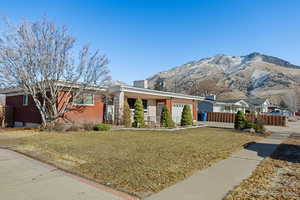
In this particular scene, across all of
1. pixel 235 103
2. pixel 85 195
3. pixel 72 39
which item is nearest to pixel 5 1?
pixel 72 39

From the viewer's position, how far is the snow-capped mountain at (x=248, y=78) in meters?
90.5

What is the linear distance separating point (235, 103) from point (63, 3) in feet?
98.8

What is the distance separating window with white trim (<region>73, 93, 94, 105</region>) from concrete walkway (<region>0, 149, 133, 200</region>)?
8858 mm

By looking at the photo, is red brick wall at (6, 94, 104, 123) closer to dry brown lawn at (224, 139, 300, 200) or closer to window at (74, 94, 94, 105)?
window at (74, 94, 94, 105)

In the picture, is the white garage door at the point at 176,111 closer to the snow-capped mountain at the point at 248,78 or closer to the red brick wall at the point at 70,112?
the red brick wall at the point at 70,112

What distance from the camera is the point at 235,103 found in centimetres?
3319

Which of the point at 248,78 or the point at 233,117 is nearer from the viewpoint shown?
the point at 233,117

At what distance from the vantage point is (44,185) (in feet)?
12.1

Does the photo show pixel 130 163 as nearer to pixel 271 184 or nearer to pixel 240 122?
pixel 271 184

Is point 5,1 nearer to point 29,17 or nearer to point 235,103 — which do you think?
point 29,17

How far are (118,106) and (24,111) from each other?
7.44m

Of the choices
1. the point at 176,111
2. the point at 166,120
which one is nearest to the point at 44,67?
the point at 166,120

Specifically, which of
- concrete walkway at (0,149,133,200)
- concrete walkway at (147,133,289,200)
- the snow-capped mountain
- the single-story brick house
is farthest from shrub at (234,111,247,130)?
the snow-capped mountain

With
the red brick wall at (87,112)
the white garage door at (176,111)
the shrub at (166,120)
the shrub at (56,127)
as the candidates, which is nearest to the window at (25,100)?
the red brick wall at (87,112)
